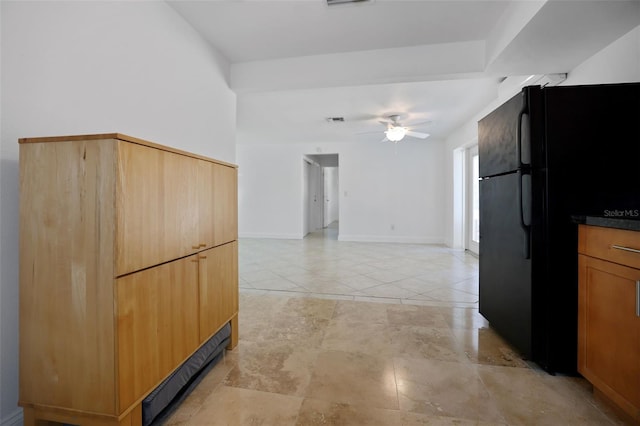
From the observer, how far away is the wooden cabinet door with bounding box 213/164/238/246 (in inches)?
65.5

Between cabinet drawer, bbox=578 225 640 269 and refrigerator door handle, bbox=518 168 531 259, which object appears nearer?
cabinet drawer, bbox=578 225 640 269

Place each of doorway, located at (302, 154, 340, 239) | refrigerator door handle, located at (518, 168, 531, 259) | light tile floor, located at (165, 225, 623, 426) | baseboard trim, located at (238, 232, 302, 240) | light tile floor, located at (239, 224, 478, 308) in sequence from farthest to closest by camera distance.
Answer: doorway, located at (302, 154, 340, 239) < baseboard trim, located at (238, 232, 302, 240) < light tile floor, located at (239, 224, 478, 308) < refrigerator door handle, located at (518, 168, 531, 259) < light tile floor, located at (165, 225, 623, 426)

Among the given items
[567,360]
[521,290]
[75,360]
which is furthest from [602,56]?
[75,360]

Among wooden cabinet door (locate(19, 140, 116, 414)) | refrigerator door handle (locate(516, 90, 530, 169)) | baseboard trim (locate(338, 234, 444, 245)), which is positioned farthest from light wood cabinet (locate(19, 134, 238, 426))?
baseboard trim (locate(338, 234, 444, 245))

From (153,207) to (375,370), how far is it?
153 cm

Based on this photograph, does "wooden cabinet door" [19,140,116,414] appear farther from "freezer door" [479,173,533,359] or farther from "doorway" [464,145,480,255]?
"doorway" [464,145,480,255]

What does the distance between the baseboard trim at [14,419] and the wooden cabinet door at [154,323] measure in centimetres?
58

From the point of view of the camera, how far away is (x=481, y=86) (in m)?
3.34

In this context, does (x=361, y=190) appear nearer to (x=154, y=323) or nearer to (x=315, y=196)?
(x=315, y=196)

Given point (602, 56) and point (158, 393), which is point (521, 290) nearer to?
point (602, 56)

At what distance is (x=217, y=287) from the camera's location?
5.46 feet

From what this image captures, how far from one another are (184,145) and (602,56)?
3.11 m

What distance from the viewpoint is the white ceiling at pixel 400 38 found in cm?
172

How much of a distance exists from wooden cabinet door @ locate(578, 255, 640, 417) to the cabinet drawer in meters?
0.03
